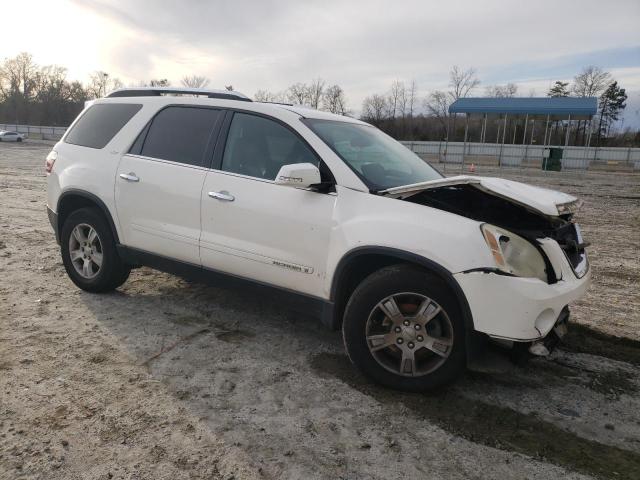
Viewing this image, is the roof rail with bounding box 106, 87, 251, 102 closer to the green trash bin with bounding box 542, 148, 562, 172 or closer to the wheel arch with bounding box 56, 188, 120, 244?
the wheel arch with bounding box 56, 188, 120, 244

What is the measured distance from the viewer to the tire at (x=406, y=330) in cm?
309

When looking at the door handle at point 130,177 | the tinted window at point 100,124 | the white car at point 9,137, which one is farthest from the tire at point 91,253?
the white car at point 9,137

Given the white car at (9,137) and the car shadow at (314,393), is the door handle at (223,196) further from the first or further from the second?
the white car at (9,137)

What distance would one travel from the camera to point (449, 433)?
2.89 meters

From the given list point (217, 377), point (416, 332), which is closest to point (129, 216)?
point (217, 377)

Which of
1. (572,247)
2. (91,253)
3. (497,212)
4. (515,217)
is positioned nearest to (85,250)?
(91,253)

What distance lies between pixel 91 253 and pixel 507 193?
3.90 m

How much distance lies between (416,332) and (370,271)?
1.86ft

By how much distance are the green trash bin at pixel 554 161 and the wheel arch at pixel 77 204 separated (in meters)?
33.7

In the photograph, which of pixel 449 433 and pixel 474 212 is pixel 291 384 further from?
pixel 474 212

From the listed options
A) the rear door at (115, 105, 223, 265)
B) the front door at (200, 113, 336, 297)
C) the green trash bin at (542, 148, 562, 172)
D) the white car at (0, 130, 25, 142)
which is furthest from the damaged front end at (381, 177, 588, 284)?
the white car at (0, 130, 25, 142)

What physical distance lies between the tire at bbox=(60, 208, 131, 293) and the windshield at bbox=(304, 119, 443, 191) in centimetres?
233

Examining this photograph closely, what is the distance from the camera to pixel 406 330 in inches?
125

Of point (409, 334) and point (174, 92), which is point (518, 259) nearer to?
point (409, 334)
